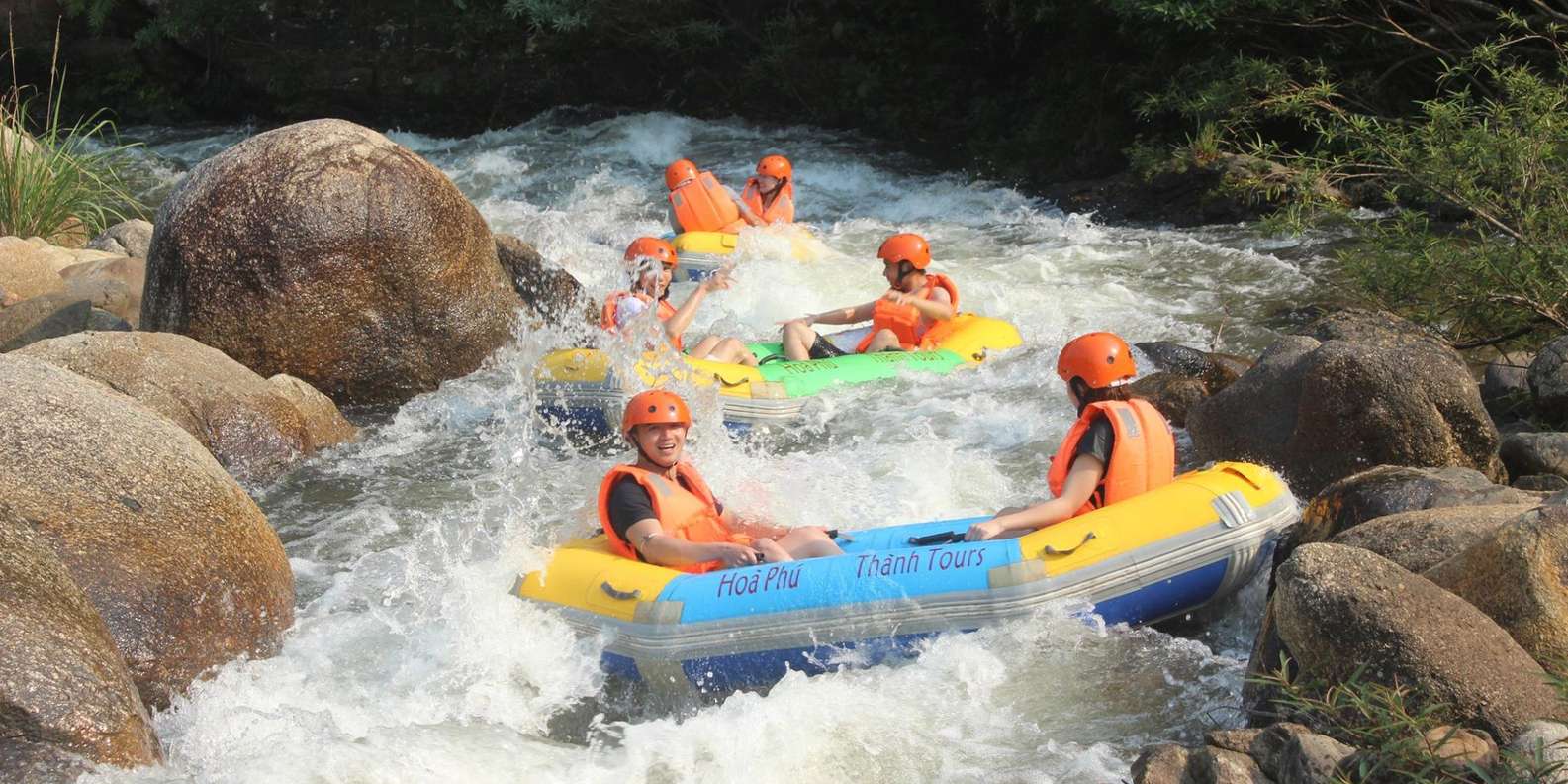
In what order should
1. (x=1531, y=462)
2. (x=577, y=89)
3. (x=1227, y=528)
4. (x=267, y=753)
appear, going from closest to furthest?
(x=267, y=753), (x=1227, y=528), (x=1531, y=462), (x=577, y=89)

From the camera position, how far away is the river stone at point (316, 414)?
8477mm

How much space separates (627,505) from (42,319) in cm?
510

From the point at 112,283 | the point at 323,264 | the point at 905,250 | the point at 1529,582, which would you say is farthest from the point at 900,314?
the point at 1529,582

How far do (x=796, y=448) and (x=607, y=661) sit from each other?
9.92 feet

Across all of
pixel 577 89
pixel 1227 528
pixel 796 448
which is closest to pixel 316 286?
pixel 796 448

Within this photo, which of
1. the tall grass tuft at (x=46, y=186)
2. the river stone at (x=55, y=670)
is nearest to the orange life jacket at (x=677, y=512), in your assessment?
the river stone at (x=55, y=670)

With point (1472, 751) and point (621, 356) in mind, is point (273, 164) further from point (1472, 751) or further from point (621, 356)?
point (1472, 751)

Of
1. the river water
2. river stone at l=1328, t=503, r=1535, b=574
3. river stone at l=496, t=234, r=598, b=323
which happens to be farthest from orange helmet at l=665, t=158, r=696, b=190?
river stone at l=1328, t=503, r=1535, b=574

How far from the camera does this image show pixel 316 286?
8.91m

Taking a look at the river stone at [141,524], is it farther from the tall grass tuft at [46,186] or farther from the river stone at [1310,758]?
the tall grass tuft at [46,186]

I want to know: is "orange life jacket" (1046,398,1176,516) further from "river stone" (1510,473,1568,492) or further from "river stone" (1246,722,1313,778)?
"river stone" (1246,722,1313,778)

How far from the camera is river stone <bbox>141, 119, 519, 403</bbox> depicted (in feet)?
28.9

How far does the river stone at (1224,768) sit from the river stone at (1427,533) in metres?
1.13

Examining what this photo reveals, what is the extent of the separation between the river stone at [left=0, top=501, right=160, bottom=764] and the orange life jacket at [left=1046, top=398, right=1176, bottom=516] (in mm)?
3497
